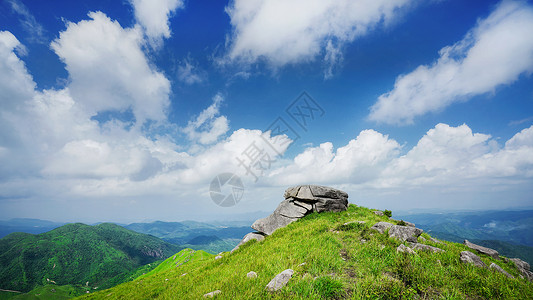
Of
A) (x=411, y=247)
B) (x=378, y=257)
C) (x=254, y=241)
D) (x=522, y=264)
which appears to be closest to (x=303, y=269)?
(x=378, y=257)

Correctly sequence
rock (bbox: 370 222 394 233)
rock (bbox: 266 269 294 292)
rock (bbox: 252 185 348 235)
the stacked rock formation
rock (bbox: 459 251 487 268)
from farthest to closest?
rock (bbox: 252 185 348 235) < the stacked rock formation < rock (bbox: 370 222 394 233) < rock (bbox: 459 251 487 268) < rock (bbox: 266 269 294 292)

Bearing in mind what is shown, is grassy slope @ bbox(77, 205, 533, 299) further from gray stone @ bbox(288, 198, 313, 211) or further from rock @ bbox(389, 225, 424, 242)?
gray stone @ bbox(288, 198, 313, 211)

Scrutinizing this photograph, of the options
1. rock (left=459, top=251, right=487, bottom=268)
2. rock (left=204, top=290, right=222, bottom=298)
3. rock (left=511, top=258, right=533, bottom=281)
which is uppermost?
rock (left=204, top=290, right=222, bottom=298)

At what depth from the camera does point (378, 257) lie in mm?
10016

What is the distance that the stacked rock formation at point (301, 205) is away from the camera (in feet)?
68.7

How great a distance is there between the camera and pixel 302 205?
22.7 metres

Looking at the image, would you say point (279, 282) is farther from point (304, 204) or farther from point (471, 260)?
point (304, 204)

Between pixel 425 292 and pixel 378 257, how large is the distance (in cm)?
308

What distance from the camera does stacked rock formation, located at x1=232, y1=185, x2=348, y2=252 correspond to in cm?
2095

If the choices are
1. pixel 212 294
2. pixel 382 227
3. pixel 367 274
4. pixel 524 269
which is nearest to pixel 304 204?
pixel 382 227

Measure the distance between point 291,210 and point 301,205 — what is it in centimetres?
134

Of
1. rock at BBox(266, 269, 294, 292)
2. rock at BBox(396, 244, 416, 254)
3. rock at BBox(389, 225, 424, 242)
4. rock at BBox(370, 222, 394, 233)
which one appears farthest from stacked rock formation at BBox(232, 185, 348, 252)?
rock at BBox(266, 269, 294, 292)

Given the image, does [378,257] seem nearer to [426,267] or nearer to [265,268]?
[426,267]

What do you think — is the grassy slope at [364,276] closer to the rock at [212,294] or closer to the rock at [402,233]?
the rock at [212,294]
